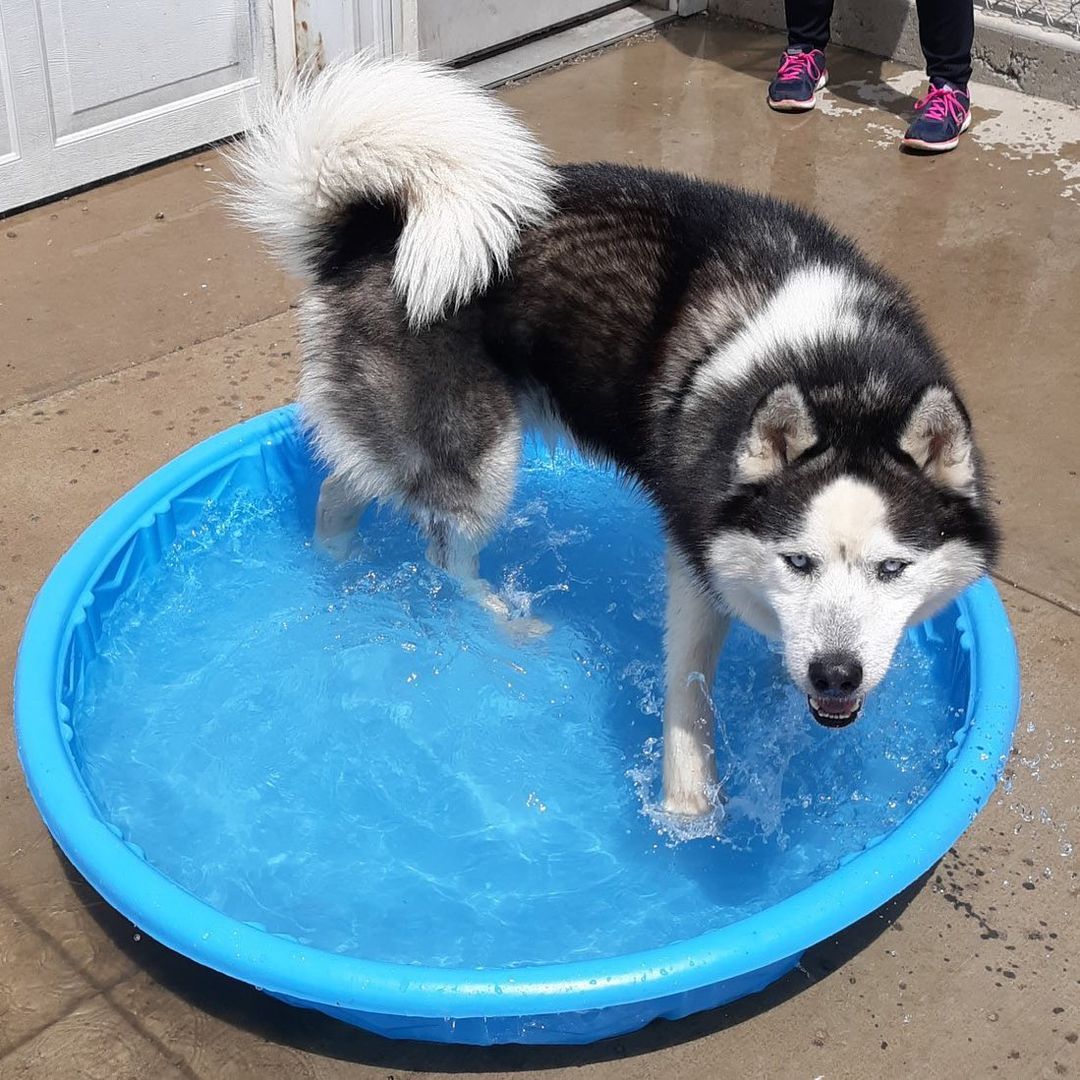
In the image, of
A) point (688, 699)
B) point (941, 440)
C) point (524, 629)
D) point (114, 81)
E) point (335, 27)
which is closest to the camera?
point (941, 440)

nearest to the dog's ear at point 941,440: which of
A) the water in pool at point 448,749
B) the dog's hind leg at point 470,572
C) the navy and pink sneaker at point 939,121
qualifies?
the water in pool at point 448,749

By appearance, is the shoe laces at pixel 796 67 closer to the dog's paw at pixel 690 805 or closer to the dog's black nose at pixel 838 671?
the dog's paw at pixel 690 805

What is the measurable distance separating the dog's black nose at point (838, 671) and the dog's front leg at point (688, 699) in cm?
63

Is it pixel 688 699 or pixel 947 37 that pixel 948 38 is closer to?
pixel 947 37

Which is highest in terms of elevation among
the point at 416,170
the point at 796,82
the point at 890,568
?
the point at 416,170

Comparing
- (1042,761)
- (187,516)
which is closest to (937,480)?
(1042,761)

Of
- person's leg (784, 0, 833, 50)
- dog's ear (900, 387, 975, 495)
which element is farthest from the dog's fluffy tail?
person's leg (784, 0, 833, 50)

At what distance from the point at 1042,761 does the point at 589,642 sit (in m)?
1.30

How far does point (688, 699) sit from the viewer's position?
329 cm

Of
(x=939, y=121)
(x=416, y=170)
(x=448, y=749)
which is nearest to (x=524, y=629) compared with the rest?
(x=448, y=749)

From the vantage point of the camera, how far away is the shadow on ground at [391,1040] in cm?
275

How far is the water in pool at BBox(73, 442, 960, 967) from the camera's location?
3.23 m

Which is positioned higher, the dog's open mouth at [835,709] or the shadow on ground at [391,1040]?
the dog's open mouth at [835,709]

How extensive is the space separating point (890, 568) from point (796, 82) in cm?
454
